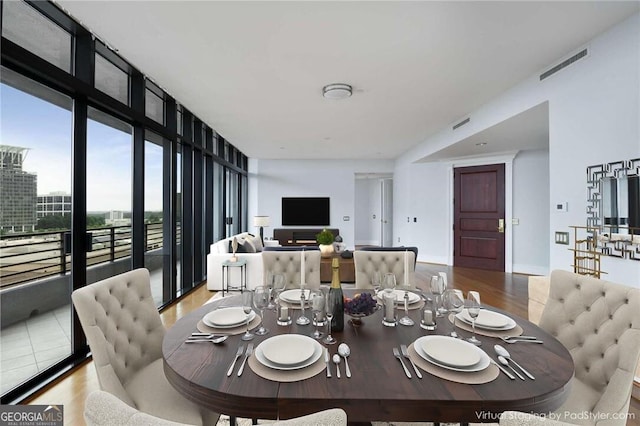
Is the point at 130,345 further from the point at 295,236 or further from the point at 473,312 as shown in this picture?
the point at 295,236

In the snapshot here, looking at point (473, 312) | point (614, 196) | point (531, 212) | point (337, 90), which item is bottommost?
point (473, 312)

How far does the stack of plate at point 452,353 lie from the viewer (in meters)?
0.98

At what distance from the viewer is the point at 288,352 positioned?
108cm

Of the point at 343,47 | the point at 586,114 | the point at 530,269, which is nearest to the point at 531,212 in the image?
the point at 530,269

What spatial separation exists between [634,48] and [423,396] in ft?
9.84

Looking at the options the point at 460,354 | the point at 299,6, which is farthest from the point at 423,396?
the point at 299,6

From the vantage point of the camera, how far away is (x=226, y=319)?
1398 mm

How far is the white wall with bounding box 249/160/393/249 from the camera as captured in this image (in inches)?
319

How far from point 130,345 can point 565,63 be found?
406 cm

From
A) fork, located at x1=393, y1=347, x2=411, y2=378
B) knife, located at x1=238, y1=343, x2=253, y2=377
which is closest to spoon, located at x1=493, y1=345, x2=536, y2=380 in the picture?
fork, located at x1=393, y1=347, x2=411, y2=378

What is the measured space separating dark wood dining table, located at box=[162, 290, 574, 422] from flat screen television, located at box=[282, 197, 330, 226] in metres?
7.02

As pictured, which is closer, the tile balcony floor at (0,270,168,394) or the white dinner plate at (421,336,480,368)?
the white dinner plate at (421,336,480,368)

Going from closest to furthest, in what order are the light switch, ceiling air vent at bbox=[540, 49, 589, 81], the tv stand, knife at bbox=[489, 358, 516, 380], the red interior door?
knife at bbox=[489, 358, 516, 380] < ceiling air vent at bbox=[540, 49, 589, 81] < the light switch < the red interior door < the tv stand

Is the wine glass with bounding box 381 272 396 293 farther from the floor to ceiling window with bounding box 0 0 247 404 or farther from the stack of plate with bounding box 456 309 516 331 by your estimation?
the floor to ceiling window with bounding box 0 0 247 404
